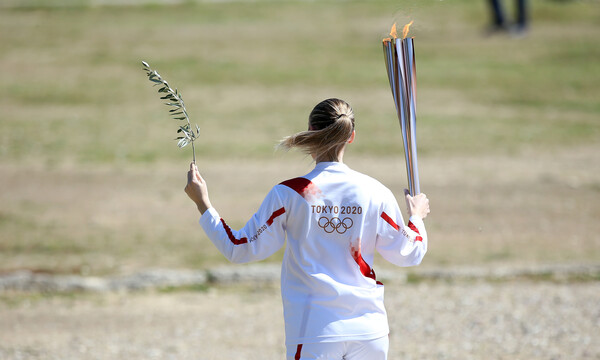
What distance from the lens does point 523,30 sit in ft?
91.0

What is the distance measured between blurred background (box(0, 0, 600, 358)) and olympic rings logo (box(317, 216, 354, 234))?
3.50 ft

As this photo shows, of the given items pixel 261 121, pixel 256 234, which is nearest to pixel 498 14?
pixel 261 121

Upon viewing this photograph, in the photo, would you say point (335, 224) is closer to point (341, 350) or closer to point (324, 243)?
point (324, 243)

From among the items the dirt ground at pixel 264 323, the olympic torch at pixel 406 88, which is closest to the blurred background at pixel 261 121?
the olympic torch at pixel 406 88

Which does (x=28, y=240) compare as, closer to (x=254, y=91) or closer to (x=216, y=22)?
(x=254, y=91)

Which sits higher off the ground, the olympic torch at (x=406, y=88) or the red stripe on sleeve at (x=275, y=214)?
the olympic torch at (x=406, y=88)

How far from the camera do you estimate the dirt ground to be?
20.9ft

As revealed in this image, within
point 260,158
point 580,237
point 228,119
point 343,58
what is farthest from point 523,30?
point 580,237

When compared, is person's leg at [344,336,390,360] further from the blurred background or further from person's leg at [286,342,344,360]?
the blurred background

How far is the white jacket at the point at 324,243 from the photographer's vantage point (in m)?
3.19

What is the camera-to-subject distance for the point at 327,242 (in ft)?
10.6

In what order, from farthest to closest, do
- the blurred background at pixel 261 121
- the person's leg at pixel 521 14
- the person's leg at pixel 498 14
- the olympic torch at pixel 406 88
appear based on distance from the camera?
the person's leg at pixel 498 14 → the person's leg at pixel 521 14 → the blurred background at pixel 261 121 → the olympic torch at pixel 406 88

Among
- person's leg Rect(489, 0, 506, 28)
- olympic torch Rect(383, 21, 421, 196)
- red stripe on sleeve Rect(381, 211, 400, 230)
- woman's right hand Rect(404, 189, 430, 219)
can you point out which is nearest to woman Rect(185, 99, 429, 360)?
red stripe on sleeve Rect(381, 211, 400, 230)

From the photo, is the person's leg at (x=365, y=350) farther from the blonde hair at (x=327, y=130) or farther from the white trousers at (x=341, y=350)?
the blonde hair at (x=327, y=130)
